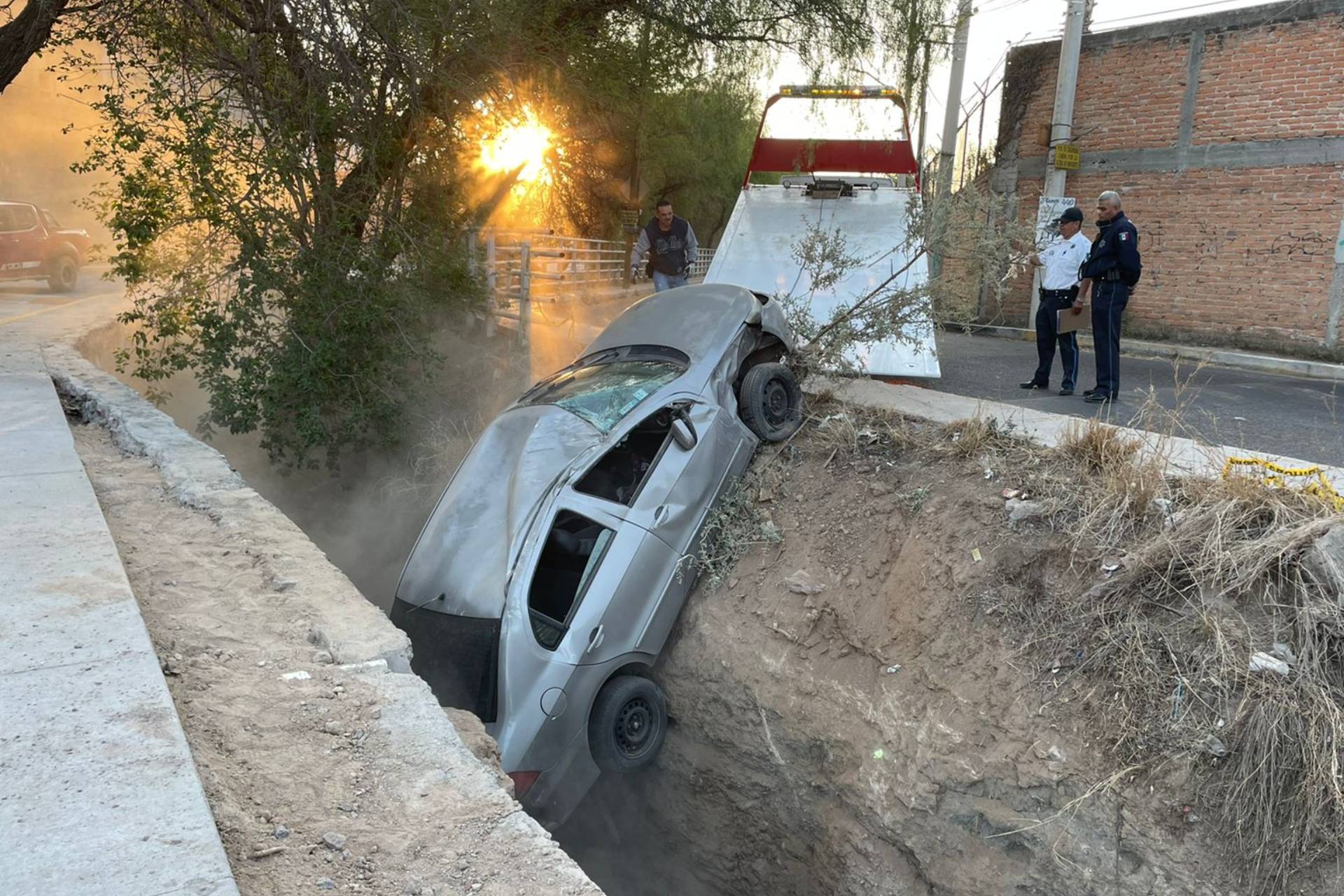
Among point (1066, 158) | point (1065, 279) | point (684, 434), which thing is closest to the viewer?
point (684, 434)

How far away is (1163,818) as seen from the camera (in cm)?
368

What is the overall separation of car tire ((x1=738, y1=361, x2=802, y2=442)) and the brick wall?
594 centimetres

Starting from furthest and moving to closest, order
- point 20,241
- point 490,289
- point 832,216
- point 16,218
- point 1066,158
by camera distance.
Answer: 1. point 16,218
2. point 20,241
3. point 1066,158
4. point 490,289
5. point 832,216

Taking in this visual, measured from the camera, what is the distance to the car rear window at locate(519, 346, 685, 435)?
216 inches

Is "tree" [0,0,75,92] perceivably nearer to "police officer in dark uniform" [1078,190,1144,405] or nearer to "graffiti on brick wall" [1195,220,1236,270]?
"police officer in dark uniform" [1078,190,1144,405]

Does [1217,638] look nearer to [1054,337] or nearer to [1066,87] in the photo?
[1054,337]

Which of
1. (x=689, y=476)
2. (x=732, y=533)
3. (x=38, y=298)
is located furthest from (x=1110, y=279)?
(x=38, y=298)

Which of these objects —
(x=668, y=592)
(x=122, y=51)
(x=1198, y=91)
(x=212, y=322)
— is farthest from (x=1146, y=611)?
(x=1198, y=91)

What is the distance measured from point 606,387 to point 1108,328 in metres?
4.46

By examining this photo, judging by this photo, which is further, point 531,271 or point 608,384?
point 531,271

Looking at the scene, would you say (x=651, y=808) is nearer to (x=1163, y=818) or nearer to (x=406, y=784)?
(x=1163, y=818)

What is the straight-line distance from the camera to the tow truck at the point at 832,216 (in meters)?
8.08

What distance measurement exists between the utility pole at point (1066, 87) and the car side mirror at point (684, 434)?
10437 mm

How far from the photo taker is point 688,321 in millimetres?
6395
